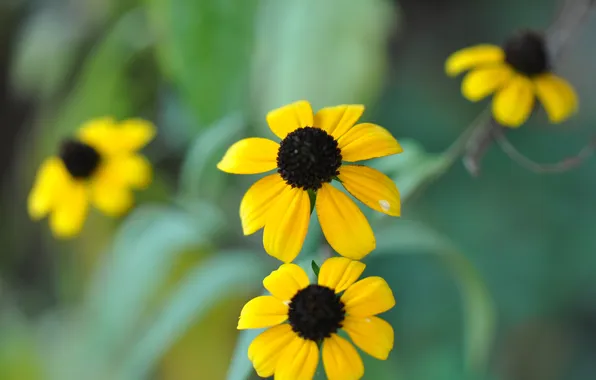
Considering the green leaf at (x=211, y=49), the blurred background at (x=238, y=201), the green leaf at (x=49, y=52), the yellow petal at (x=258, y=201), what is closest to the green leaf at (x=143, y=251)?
the blurred background at (x=238, y=201)

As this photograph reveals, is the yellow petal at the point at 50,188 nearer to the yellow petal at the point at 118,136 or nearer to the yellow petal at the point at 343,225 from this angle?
the yellow petal at the point at 118,136

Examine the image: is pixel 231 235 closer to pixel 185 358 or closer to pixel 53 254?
pixel 185 358

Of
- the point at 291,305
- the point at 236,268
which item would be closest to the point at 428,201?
the point at 236,268

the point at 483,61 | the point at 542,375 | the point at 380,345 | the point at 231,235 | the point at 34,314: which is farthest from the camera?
the point at 34,314

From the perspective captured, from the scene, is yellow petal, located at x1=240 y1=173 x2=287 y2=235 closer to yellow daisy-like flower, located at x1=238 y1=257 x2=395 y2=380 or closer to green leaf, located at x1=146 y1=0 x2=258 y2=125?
yellow daisy-like flower, located at x1=238 y1=257 x2=395 y2=380

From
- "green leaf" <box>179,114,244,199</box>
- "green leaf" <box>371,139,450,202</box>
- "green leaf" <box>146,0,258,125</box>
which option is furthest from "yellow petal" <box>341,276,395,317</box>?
"green leaf" <box>146,0,258,125</box>

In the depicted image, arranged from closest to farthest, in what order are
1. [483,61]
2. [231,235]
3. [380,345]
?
[380,345] → [483,61] → [231,235]
